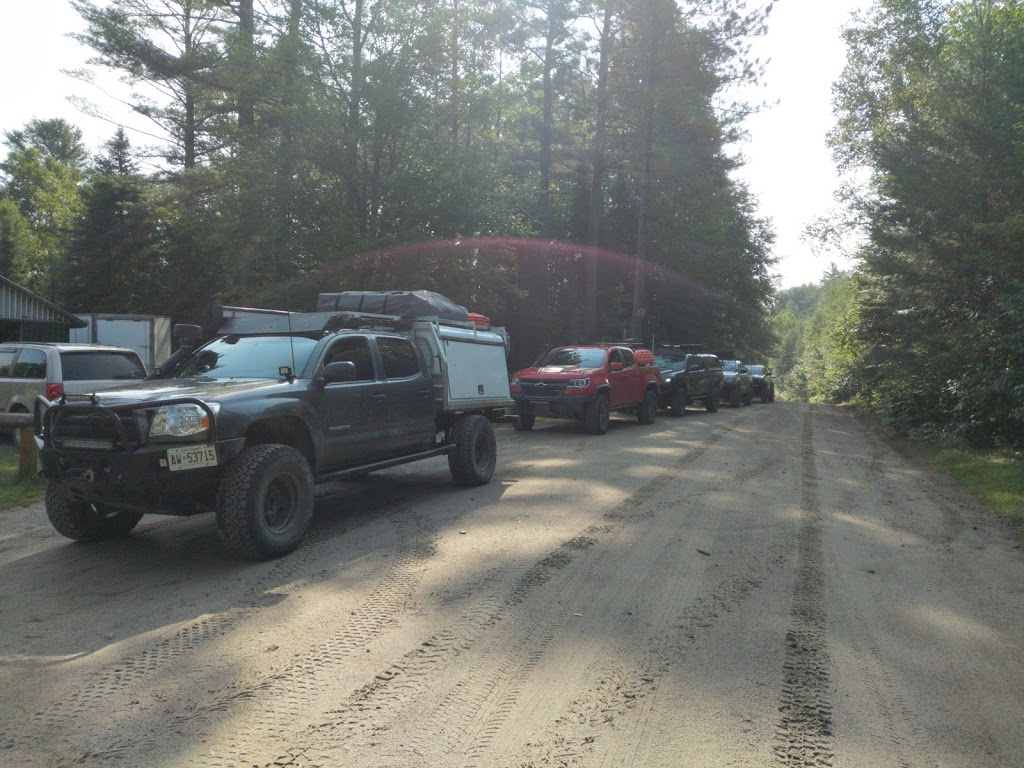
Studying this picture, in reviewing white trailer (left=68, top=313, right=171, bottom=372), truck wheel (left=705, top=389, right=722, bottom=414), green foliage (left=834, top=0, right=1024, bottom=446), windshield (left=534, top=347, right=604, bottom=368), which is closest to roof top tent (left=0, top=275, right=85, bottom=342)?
white trailer (left=68, top=313, right=171, bottom=372)

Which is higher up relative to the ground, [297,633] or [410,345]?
[410,345]

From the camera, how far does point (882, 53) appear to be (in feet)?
107

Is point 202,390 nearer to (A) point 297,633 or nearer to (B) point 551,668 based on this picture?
(A) point 297,633

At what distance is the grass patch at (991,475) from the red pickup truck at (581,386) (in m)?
6.17

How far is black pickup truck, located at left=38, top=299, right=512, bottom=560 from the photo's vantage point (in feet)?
18.5

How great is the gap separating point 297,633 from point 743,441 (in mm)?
12457

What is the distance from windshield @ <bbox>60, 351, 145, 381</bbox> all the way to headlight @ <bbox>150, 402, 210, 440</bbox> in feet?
23.6

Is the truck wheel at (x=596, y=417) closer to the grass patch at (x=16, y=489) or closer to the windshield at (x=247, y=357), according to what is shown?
the windshield at (x=247, y=357)

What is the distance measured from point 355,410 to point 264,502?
152cm

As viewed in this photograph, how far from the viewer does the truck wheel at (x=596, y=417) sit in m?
15.7

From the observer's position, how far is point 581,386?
15734 millimetres

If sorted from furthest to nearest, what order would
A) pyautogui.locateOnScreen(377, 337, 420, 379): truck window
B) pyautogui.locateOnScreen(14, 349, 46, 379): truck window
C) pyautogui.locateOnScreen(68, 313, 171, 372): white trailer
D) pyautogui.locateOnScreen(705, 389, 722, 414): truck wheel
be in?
pyautogui.locateOnScreen(705, 389, 722, 414): truck wheel < pyautogui.locateOnScreen(68, 313, 171, 372): white trailer < pyautogui.locateOnScreen(14, 349, 46, 379): truck window < pyautogui.locateOnScreen(377, 337, 420, 379): truck window

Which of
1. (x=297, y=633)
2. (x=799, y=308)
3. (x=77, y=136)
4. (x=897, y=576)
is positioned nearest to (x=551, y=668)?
(x=297, y=633)

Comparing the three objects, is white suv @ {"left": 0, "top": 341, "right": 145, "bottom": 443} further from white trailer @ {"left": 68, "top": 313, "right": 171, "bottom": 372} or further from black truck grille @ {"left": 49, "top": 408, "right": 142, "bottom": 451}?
white trailer @ {"left": 68, "top": 313, "right": 171, "bottom": 372}
